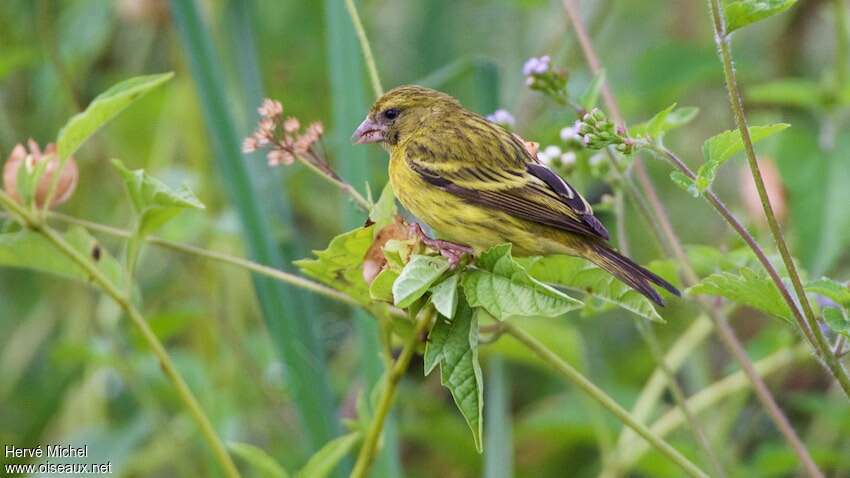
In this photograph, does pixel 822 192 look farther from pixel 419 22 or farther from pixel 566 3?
pixel 419 22

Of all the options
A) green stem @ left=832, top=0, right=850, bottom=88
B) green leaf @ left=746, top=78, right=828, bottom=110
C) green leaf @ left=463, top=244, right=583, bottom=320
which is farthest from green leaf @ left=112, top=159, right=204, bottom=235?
green stem @ left=832, top=0, right=850, bottom=88

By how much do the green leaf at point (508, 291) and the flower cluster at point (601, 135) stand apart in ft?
0.55

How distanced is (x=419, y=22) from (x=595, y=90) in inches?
92.2

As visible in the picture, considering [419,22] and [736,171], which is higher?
[419,22]

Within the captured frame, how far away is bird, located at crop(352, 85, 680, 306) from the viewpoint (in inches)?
77.7

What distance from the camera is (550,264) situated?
173 cm

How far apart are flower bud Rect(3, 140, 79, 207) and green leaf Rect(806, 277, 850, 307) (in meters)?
1.09

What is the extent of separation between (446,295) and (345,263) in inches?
8.7

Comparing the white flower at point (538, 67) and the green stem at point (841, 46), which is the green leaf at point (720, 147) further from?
the green stem at point (841, 46)

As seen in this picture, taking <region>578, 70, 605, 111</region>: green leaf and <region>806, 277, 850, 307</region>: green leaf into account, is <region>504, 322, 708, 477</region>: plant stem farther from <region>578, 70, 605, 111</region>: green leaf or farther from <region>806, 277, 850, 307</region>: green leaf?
<region>578, 70, 605, 111</region>: green leaf

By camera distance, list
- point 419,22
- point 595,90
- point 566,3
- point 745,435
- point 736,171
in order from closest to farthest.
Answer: point 595,90 < point 566,3 < point 745,435 < point 419,22 < point 736,171

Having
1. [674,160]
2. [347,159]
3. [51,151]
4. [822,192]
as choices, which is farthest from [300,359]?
Result: [822,192]

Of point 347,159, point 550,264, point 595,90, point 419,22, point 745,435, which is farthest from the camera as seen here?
point 419,22

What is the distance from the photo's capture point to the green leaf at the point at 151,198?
1.63 m
